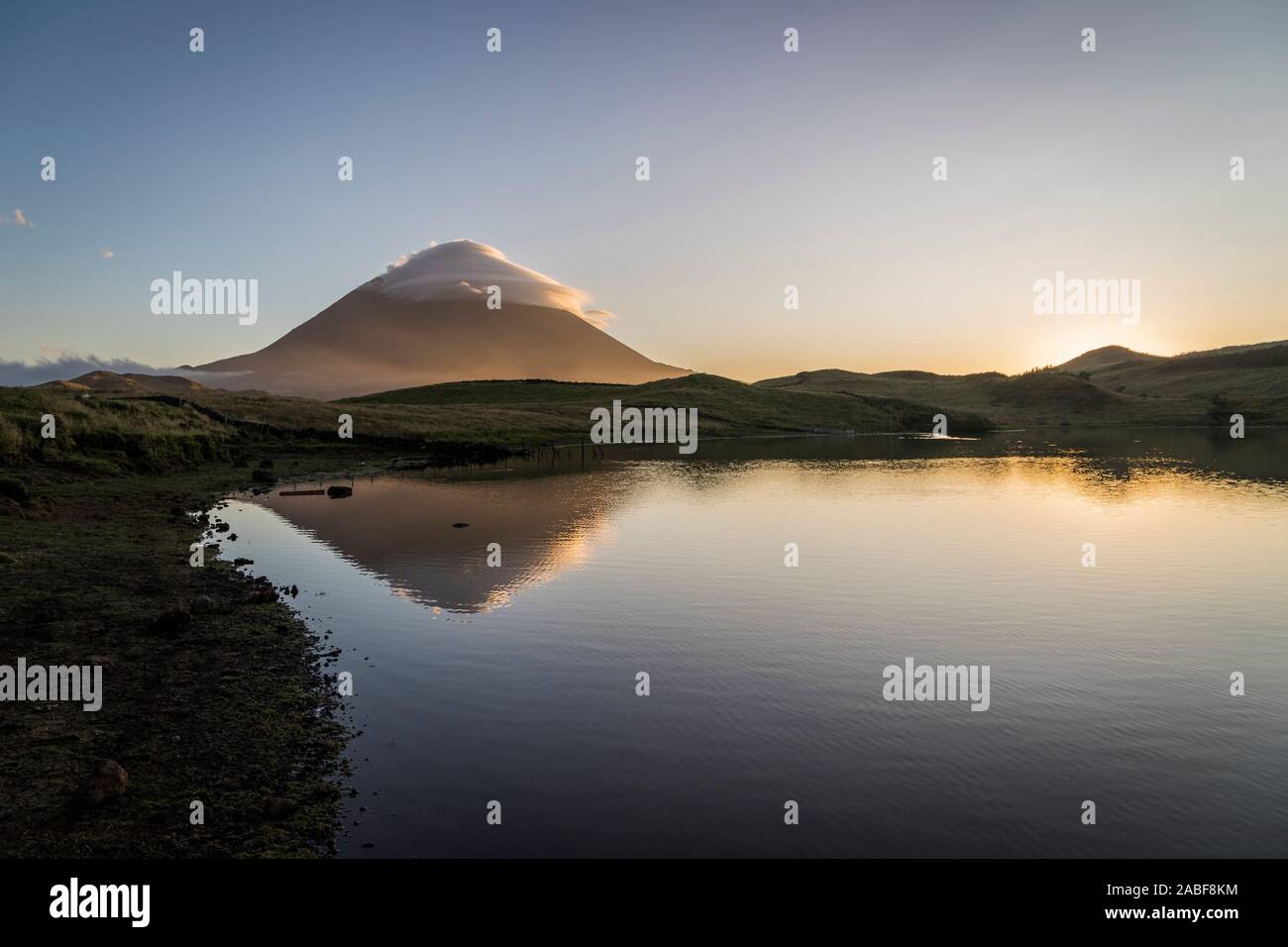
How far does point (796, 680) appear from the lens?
723 inches

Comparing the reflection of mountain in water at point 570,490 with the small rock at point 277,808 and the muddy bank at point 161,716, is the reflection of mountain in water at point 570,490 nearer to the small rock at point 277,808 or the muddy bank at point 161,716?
the muddy bank at point 161,716

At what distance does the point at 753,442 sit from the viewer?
462 ft

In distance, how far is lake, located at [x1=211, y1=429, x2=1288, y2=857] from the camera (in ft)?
38.6

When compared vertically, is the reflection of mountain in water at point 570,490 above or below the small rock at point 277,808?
above

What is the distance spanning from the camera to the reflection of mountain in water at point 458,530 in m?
28.8

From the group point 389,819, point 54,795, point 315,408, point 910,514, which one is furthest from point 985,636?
point 315,408

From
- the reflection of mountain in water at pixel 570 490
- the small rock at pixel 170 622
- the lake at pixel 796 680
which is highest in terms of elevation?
the reflection of mountain in water at pixel 570 490

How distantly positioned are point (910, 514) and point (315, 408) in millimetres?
86795

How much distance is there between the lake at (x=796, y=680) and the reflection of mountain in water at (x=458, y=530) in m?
0.28

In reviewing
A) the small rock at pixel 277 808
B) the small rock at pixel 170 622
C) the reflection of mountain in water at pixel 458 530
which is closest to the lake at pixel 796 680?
the reflection of mountain in water at pixel 458 530

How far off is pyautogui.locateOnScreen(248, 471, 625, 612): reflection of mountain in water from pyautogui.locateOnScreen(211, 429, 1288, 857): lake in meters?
0.28

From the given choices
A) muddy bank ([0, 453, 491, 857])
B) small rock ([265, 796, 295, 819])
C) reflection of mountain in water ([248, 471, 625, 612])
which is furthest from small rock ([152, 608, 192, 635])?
small rock ([265, 796, 295, 819])

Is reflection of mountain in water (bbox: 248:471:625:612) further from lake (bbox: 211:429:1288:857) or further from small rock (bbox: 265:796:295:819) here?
small rock (bbox: 265:796:295:819)
